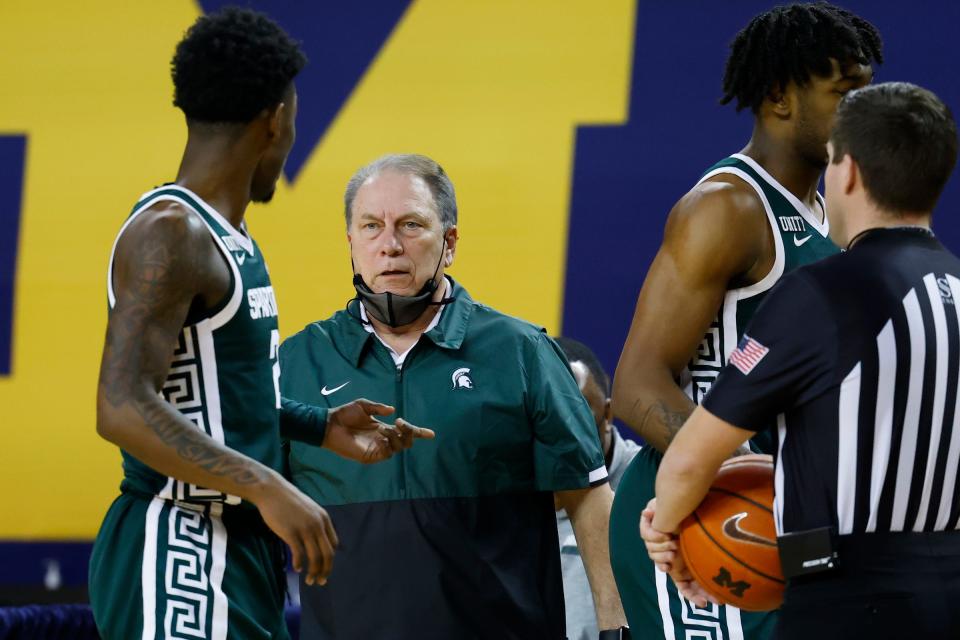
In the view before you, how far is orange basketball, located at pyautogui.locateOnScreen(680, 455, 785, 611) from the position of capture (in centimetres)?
281

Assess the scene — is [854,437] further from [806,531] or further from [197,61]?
[197,61]

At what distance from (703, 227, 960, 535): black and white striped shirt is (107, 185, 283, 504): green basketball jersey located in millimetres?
998

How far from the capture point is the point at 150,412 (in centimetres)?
264

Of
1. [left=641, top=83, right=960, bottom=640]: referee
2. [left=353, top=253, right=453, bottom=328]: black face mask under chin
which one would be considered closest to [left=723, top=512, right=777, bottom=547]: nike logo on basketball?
[left=641, top=83, right=960, bottom=640]: referee

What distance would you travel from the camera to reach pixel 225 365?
2887 millimetres

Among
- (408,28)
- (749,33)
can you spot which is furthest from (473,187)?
(749,33)

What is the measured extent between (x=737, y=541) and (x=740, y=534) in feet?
0.05

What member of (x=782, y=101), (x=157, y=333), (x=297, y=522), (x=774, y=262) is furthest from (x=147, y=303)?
(x=782, y=101)

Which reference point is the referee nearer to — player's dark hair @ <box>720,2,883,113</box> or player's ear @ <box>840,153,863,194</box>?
player's ear @ <box>840,153,863,194</box>

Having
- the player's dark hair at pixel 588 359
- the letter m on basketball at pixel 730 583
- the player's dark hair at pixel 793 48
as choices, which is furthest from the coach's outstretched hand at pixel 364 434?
the player's dark hair at pixel 588 359

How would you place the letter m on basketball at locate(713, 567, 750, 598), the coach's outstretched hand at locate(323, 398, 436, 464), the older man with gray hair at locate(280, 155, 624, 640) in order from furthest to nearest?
the older man with gray hair at locate(280, 155, 624, 640) < the coach's outstretched hand at locate(323, 398, 436, 464) < the letter m on basketball at locate(713, 567, 750, 598)

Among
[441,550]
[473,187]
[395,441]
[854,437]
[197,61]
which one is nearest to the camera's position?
[854,437]

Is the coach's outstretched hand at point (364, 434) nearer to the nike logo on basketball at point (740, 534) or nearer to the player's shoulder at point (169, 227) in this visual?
the player's shoulder at point (169, 227)

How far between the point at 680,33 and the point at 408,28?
1162 millimetres
